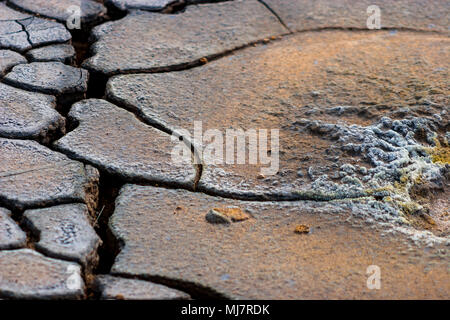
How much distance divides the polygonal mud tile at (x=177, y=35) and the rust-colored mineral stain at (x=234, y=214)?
34.3 inches

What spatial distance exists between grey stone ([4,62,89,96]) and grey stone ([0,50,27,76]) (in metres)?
0.03

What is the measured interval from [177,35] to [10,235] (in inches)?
52.8

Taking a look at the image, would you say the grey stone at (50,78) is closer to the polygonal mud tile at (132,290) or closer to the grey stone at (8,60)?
the grey stone at (8,60)

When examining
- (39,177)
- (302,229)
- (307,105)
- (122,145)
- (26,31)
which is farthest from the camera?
(26,31)

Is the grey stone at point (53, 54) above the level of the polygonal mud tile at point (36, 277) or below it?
above

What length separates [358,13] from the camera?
3.06 m

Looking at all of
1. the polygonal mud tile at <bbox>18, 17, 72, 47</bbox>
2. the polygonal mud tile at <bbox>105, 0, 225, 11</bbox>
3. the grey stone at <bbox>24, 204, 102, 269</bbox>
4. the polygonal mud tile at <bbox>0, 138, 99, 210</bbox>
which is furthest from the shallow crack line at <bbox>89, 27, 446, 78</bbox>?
the grey stone at <bbox>24, 204, 102, 269</bbox>

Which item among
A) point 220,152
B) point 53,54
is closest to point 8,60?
point 53,54

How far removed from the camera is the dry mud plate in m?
1.65

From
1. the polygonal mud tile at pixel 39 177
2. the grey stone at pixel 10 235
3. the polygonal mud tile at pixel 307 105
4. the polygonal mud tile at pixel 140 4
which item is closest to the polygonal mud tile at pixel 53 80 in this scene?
the polygonal mud tile at pixel 307 105

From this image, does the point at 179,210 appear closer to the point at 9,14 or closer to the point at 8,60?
the point at 8,60

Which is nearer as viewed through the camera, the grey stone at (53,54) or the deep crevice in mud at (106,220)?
the deep crevice in mud at (106,220)

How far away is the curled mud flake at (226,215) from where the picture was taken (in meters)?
1.83

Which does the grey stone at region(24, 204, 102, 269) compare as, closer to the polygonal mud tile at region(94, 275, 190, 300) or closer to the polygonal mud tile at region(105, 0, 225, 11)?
the polygonal mud tile at region(94, 275, 190, 300)
